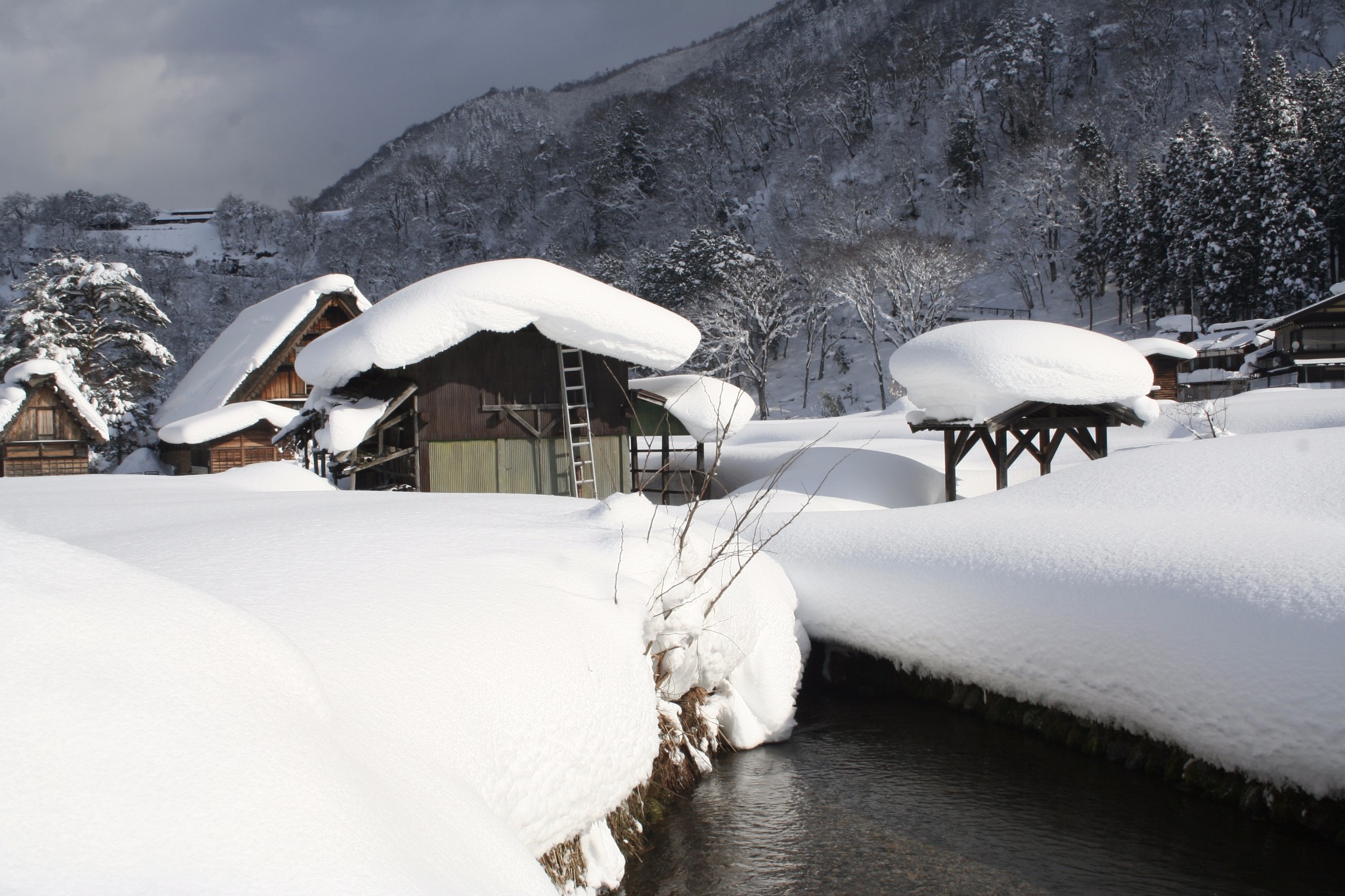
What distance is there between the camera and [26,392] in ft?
66.0

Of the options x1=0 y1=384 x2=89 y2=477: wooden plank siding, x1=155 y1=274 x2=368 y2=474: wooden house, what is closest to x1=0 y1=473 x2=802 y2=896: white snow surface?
x1=0 y1=384 x2=89 y2=477: wooden plank siding

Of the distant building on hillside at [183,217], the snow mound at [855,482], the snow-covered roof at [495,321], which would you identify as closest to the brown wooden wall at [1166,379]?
the snow mound at [855,482]

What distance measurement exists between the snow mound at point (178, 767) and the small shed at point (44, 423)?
21.6m

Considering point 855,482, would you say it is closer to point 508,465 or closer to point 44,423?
point 508,465

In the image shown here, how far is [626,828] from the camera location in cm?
552

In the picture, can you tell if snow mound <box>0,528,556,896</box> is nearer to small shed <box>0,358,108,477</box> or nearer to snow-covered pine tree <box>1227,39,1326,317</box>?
small shed <box>0,358,108,477</box>

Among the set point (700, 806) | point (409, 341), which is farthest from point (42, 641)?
point (409, 341)

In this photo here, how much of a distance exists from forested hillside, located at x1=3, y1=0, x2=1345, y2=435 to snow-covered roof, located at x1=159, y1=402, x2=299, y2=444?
15.4 meters

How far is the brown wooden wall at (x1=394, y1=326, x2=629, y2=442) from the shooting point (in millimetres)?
14484

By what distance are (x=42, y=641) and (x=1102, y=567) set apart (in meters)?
7.84

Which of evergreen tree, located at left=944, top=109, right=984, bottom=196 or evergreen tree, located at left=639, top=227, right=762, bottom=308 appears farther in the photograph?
evergreen tree, located at left=944, top=109, right=984, bottom=196

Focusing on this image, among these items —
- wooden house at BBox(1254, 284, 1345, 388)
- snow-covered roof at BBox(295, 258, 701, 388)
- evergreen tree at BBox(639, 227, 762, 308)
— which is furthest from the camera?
evergreen tree at BBox(639, 227, 762, 308)

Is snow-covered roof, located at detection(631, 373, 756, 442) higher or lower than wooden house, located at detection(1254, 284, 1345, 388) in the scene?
lower

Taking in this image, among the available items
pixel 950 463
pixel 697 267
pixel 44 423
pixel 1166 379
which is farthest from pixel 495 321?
pixel 697 267
